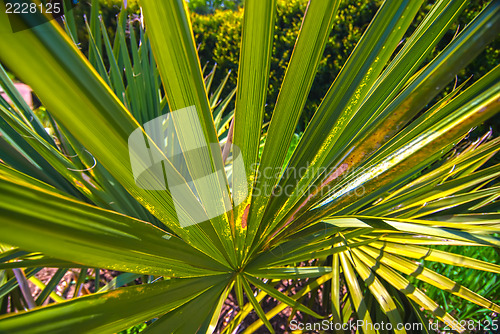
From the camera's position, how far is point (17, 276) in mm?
850

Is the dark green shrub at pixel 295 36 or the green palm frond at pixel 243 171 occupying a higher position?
the dark green shrub at pixel 295 36

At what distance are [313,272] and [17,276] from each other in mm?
890

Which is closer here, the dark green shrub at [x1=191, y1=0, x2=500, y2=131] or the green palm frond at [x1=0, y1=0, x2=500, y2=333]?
the green palm frond at [x1=0, y1=0, x2=500, y2=333]

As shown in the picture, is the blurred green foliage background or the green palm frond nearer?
the green palm frond

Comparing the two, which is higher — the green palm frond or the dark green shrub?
the dark green shrub

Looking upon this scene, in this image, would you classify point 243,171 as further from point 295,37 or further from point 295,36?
point 295,36

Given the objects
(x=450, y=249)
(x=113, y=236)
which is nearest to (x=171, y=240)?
(x=113, y=236)

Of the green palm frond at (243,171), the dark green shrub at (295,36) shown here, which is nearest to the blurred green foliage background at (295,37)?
the dark green shrub at (295,36)

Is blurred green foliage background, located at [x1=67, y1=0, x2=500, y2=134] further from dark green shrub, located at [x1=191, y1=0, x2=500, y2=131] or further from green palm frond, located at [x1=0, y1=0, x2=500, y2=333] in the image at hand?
green palm frond, located at [x1=0, y1=0, x2=500, y2=333]

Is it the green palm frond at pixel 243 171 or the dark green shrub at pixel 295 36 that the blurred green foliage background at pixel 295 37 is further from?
the green palm frond at pixel 243 171

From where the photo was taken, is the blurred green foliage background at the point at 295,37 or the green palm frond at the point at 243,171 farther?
the blurred green foliage background at the point at 295,37

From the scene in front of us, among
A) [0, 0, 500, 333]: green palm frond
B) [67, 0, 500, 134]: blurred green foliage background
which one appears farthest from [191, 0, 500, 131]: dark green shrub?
[0, 0, 500, 333]: green palm frond

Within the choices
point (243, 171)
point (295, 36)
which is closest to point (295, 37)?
point (295, 36)

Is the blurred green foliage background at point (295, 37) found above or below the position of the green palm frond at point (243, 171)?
above
